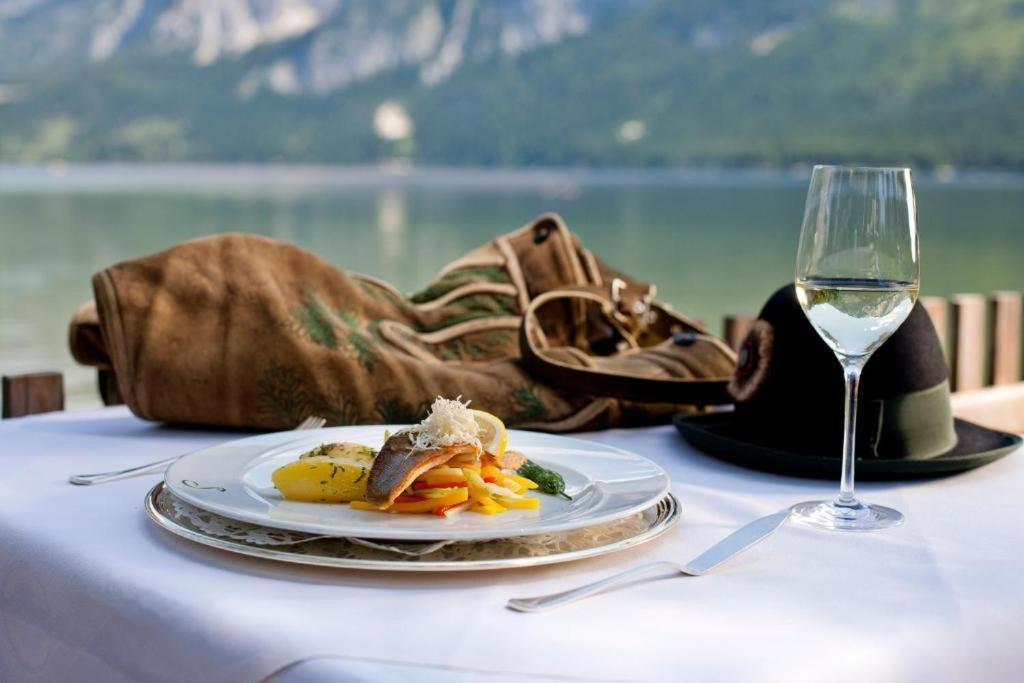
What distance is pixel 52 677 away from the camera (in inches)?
43.6

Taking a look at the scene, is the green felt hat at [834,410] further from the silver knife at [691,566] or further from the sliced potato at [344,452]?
the sliced potato at [344,452]

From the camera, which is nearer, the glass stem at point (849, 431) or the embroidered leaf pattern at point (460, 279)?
the glass stem at point (849, 431)

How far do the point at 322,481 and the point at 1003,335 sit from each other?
384 centimetres

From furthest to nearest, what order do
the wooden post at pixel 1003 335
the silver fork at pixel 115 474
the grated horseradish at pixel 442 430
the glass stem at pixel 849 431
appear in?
1. the wooden post at pixel 1003 335
2. the silver fork at pixel 115 474
3. the glass stem at pixel 849 431
4. the grated horseradish at pixel 442 430

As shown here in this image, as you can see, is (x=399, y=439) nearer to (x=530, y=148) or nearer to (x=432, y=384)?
(x=432, y=384)

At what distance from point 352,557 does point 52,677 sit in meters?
0.31

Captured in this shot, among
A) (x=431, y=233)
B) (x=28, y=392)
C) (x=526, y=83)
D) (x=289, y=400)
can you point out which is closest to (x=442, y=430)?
(x=289, y=400)

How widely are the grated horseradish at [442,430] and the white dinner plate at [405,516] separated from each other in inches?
2.8

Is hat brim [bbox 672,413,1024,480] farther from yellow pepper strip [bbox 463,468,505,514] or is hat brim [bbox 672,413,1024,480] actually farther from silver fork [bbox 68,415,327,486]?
silver fork [bbox 68,415,327,486]

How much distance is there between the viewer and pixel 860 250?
1.20 m

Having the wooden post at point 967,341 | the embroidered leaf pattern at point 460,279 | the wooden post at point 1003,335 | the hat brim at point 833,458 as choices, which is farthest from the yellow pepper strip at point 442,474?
the wooden post at point 1003,335

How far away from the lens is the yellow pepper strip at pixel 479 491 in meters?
1.16

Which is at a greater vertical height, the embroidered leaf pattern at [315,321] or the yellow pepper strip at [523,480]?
the embroidered leaf pattern at [315,321]

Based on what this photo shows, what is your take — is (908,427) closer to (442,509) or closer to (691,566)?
(691,566)
